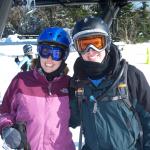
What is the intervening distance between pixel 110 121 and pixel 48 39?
2.48ft

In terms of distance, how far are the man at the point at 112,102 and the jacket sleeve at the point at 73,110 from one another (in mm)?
74

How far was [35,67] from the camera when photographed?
10.8 ft

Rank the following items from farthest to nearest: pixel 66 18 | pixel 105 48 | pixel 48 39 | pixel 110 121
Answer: pixel 66 18, pixel 48 39, pixel 105 48, pixel 110 121

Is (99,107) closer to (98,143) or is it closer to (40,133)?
(98,143)

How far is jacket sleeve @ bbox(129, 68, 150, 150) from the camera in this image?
2873mm

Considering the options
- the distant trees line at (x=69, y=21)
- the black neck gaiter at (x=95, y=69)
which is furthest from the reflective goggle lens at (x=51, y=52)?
the distant trees line at (x=69, y=21)

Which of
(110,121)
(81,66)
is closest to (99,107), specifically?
(110,121)

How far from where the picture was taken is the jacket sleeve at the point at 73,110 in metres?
3.10

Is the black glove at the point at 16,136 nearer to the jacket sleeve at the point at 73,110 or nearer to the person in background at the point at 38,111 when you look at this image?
the person in background at the point at 38,111

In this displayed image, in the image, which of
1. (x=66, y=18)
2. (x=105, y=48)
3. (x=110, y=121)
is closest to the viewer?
(x=110, y=121)

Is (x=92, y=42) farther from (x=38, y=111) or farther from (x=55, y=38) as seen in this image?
(x=38, y=111)

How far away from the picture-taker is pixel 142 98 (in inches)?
113

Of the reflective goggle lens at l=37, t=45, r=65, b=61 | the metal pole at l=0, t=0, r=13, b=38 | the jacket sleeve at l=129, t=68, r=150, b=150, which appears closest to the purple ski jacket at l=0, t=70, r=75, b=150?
the reflective goggle lens at l=37, t=45, r=65, b=61

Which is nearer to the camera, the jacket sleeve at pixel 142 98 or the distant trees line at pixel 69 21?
the jacket sleeve at pixel 142 98
